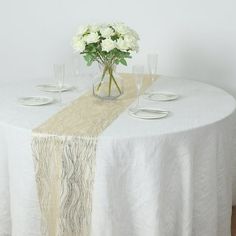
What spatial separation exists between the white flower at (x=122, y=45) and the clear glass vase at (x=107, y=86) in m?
0.21

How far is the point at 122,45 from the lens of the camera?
2.17 metres

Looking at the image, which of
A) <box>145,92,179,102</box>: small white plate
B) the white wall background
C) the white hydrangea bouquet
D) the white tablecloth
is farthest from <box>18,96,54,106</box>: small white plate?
the white wall background

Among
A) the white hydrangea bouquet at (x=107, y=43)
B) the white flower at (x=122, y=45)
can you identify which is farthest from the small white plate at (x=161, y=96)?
the white flower at (x=122, y=45)

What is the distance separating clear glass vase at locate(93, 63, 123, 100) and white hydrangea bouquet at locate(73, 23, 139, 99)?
2 centimetres

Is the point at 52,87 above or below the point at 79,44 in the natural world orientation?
below

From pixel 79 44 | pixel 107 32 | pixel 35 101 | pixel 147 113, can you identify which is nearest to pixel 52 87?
pixel 35 101

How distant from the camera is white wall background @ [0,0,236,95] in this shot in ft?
9.82

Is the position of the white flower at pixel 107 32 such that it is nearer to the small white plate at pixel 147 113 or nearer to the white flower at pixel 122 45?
the white flower at pixel 122 45

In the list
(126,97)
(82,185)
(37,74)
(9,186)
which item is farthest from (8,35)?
(82,185)

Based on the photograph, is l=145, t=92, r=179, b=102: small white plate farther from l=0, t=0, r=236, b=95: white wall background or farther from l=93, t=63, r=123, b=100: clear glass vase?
l=0, t=0, r=236, b=95: white wall background

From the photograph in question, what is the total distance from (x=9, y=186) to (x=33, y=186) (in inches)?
8.3

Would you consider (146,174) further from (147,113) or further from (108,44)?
(108,44)

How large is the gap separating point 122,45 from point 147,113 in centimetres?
35

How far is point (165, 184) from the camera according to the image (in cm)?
193
